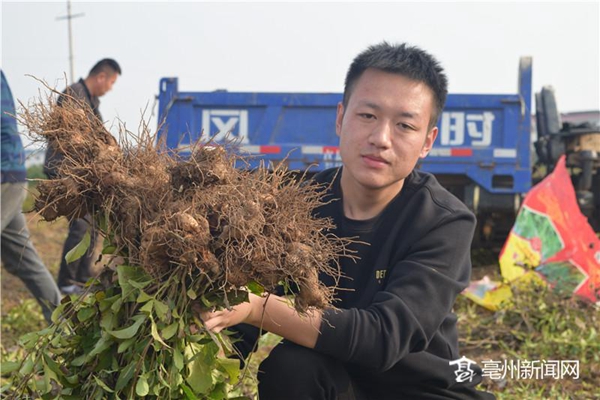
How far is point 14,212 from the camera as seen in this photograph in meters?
4.35

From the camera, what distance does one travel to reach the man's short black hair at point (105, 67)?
6387 millimetres

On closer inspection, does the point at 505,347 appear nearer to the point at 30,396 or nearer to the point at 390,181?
the point at 390,181

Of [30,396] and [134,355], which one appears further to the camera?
[30,396]

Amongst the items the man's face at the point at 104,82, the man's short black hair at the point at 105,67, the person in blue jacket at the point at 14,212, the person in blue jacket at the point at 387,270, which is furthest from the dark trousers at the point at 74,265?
the person in blue jacket at the point at 387,270

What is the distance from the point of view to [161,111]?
764 cm

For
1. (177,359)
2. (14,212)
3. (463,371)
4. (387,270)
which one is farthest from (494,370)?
(14,212)

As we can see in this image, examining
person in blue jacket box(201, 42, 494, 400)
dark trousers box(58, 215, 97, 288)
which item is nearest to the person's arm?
person in blue jacket box(201, 42, 494, 400)

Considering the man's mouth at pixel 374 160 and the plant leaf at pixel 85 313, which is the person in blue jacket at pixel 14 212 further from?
the man's mouth at pixel 374 160

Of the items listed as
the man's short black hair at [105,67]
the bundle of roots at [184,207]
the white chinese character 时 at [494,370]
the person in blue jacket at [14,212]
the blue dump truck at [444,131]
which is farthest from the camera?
the blue dump truck at [444,131]

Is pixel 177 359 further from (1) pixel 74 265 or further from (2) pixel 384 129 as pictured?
(1) pixel 74 265

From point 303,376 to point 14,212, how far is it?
2.90 meters

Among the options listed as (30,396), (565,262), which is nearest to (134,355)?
(30,396)

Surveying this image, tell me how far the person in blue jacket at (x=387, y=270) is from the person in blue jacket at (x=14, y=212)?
2.46 metres

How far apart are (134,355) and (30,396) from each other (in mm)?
499
